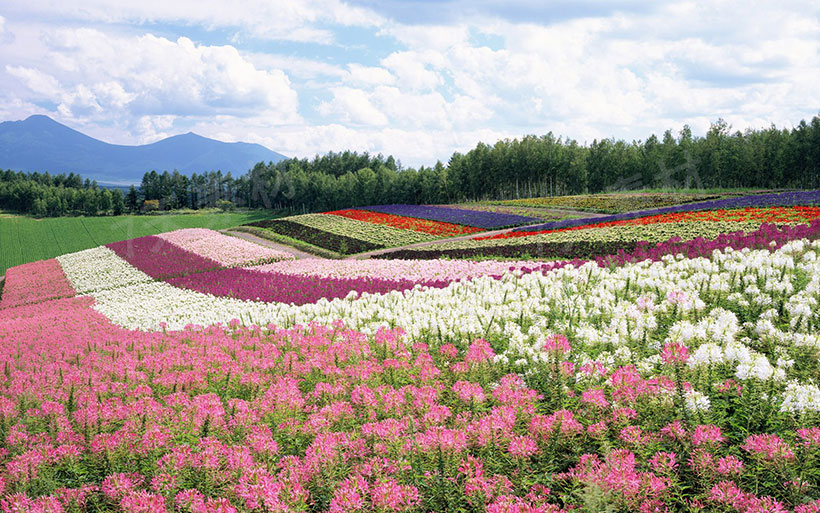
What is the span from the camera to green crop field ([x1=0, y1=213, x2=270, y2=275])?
57.0 m

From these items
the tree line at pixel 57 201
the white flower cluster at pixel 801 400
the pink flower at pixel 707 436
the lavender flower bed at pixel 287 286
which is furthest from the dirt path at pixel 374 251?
the tree line at pixel 57 201

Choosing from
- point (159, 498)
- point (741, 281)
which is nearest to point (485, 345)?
point (159, 498)

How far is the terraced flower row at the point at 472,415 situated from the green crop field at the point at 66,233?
55739 mm

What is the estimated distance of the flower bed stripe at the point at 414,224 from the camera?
4350 centimetres

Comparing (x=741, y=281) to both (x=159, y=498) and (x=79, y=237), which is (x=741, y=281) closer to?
(x=159, y=498)

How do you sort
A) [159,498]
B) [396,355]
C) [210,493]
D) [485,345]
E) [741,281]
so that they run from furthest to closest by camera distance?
1. [741,281]
2. [396,355]
3. [485,345]
4. [210,493]
5. [159,498]

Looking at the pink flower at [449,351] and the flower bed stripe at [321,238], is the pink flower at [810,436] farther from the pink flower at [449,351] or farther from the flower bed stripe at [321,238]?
the flower bed stripe at [321,238]

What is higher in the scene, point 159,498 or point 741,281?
point 741,281

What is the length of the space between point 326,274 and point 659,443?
20135 millimetres

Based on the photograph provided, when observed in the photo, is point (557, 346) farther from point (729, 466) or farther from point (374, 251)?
point (374, 251)

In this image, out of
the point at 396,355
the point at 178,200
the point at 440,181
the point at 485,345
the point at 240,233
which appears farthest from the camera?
the point at 178,200

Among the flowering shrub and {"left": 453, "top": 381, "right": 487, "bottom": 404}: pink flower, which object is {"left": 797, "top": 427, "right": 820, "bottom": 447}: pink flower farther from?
the flowering shrub

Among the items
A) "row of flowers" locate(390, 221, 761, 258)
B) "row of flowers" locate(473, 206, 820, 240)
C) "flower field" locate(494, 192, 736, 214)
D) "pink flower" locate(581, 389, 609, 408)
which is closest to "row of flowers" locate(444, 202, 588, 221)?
"flower field" locate(494, 192, 736, 214)

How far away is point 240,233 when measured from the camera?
176 feet
